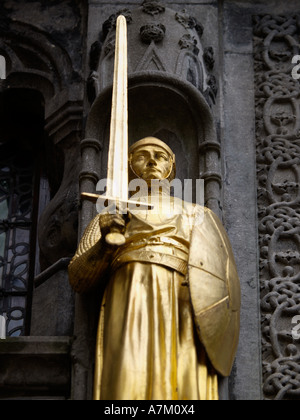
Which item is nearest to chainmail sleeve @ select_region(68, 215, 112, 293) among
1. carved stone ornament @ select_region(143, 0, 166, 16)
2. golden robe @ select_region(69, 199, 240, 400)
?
golden robe @ select_region(69, 199, 240, 400)

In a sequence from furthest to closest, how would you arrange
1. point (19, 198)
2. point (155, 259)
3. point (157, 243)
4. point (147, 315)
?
point (19, 198) → point (157, 243) → point (155, 259) → point (147, 315)

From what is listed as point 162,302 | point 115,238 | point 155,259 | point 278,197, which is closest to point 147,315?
point 162,302

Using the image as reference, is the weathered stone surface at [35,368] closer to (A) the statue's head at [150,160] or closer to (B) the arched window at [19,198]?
(B) the arched window at [19,198]

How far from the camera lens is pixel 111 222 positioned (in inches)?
273

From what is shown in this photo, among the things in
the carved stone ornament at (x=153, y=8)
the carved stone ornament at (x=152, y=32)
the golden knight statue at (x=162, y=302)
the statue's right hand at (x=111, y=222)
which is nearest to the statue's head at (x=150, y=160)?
the golden knight statue at (x=162, y=302)

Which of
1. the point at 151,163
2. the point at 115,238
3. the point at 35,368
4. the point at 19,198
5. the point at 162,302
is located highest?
the point at 19,198

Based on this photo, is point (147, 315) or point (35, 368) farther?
point (35, 368)

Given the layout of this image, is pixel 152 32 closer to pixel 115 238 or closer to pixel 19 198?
pixel 19 198

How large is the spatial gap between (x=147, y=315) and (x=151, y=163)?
1.22 meters

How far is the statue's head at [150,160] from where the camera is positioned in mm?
7914

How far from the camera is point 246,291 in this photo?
8.03m

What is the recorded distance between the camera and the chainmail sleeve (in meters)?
7.34

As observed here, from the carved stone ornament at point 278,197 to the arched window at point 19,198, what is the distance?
1.70 meters

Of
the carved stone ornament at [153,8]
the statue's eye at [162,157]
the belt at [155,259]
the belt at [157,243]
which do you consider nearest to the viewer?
the belt at [155,259]
